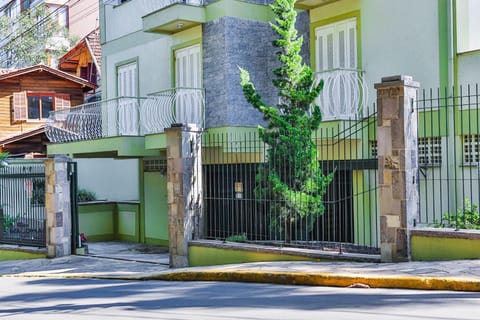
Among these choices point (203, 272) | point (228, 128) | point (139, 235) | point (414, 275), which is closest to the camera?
point (414, 275)

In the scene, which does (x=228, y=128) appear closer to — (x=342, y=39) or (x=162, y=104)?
(x=162, y=104)

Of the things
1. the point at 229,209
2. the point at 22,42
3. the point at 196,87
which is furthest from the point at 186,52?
the point at 22,42

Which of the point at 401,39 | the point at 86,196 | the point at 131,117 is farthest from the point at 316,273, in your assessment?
the point at 86,196

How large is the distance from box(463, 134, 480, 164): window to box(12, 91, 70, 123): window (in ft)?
71.4

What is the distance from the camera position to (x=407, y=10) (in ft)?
45.7

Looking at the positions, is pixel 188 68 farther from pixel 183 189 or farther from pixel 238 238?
pixel 238 238

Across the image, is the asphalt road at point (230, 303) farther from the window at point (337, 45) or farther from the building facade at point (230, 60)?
the window at point (337, 45)

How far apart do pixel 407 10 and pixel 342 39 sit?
5.99 feet

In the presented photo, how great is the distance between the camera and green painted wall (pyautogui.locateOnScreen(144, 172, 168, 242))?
19984 millimetres

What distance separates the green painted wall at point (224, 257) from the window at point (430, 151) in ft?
12.4

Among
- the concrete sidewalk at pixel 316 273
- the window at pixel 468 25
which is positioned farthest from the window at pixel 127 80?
the window at pixel 468 25

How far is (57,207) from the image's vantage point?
626 inches

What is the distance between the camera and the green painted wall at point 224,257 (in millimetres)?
11640

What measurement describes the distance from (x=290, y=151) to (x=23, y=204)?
8.69 meters
